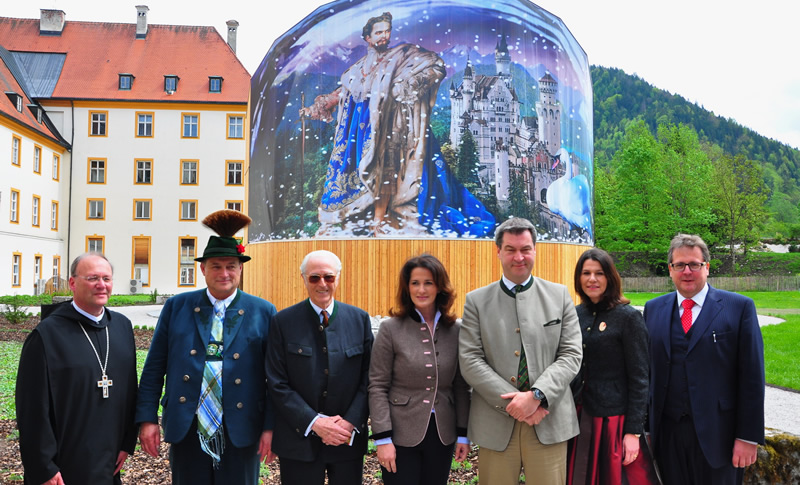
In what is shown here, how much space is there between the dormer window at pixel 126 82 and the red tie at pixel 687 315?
160ft

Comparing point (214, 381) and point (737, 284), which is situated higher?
point (214, 381)

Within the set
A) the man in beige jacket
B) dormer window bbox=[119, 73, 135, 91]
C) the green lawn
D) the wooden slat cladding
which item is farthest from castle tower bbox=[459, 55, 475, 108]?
dormer window bbox=[119, 73, 135, 91]

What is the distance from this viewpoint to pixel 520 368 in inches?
183

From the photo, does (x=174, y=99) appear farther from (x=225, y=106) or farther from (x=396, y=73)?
(x=396, y=73)

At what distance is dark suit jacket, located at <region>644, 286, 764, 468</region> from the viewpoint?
15.9ft

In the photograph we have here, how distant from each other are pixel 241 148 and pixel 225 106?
325 centimetres

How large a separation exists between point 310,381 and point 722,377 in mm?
3195

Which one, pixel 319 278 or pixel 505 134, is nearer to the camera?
pixel 319 278

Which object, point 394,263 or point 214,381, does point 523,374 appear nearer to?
point 214,381

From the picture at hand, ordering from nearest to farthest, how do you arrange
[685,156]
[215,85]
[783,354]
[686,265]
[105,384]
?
[105,384] → [686,265] → [783,354] → [215,85] → [685,156]

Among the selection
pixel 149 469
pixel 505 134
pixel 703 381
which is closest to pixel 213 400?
pixel 149 469

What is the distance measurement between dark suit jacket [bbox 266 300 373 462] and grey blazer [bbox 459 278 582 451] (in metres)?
0.85

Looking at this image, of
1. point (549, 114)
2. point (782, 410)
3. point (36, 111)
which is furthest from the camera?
point (36, 111)

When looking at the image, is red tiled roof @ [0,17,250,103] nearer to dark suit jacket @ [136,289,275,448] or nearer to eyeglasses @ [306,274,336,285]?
dark suit jacket @ [136,289,275,448]
